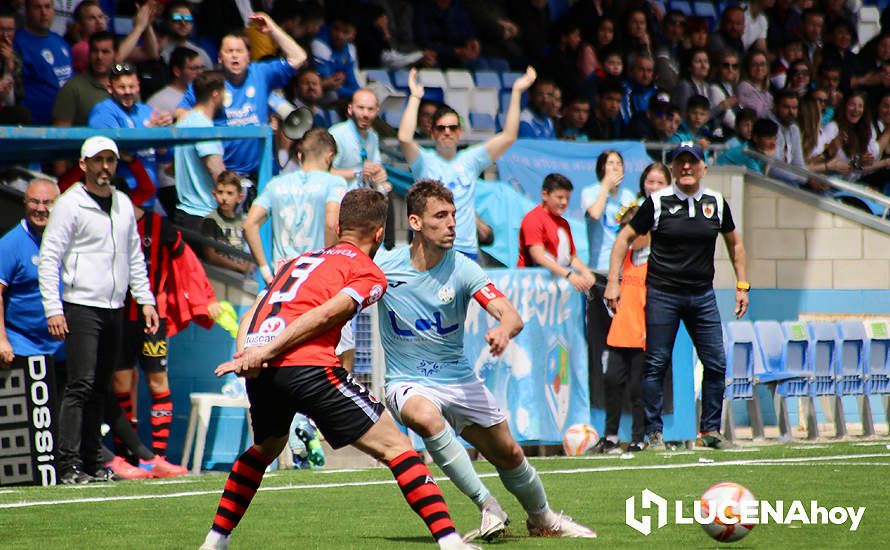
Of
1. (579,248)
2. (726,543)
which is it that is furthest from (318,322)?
(579,248)

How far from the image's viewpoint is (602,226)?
14.8 meters

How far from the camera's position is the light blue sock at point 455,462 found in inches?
288

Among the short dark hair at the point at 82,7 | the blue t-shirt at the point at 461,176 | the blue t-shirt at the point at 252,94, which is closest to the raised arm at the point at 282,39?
the blue t-shirt at the point at 252,94

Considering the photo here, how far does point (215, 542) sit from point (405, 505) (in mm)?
2470

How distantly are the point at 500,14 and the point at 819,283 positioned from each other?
5767mm

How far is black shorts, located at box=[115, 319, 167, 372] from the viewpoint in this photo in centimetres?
1146

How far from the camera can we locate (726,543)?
6875mm

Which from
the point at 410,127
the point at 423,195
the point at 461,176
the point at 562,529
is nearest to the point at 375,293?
the point at 423,195

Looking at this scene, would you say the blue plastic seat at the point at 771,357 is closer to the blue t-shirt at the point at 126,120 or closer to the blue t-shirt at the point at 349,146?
the blue t-shirt at the point at 349,146

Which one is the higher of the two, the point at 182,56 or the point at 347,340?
the point at 182,56

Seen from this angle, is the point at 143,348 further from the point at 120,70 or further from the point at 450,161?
the point at 450,161

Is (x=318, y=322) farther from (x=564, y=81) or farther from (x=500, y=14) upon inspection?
(x=500, y=14)

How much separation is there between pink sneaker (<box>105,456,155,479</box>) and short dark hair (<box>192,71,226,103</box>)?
10.7 feet

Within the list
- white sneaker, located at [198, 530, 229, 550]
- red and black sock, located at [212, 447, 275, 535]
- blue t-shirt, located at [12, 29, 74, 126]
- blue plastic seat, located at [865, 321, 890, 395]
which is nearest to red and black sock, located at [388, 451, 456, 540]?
red and black sock, located at [212, 447, 275, 535]
